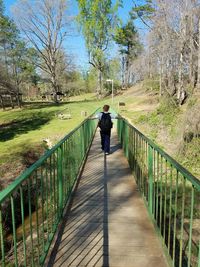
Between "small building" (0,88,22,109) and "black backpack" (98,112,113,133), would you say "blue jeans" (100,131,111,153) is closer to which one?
"black backpack" (98,112,113,133)

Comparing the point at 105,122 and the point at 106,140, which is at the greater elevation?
the point at 105,122

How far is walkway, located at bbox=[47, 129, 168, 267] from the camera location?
366 cm

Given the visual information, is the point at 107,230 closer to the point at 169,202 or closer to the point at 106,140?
the point at 169,202

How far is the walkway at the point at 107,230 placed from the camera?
3.66 m

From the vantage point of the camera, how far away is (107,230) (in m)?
4.43

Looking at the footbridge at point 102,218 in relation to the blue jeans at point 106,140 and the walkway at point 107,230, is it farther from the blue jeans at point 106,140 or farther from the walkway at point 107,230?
the blue jeans at point 106,140

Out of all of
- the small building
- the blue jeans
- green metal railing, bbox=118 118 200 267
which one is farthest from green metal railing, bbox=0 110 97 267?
the small building

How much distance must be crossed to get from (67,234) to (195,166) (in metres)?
7.00

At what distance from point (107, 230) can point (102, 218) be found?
1.41ft

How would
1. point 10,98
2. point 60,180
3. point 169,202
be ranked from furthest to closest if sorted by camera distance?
point 10,98, point 169,202, point 60,180

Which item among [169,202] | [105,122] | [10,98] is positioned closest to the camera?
[169,202]

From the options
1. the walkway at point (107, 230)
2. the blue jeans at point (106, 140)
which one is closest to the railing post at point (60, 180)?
the walkway at point (107, 230)

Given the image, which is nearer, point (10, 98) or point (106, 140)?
point (106, 140)

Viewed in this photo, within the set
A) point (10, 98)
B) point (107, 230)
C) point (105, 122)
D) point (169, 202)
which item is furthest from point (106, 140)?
point (10, 98)
